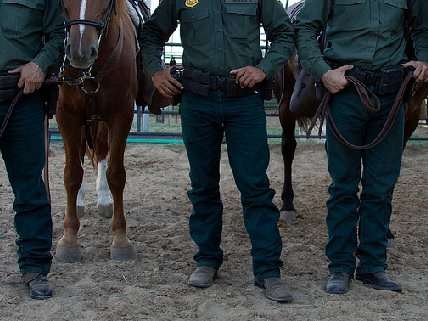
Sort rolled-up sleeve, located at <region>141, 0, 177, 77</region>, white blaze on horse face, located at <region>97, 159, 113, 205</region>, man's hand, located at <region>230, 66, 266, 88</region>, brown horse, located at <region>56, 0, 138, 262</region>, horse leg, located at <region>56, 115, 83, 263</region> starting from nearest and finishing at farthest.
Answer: man's hand, located at <region>230, 66, 266, 88</region>, rolled-up sleeve, located at <region>141, 0, 177, 77</region>, brown horse, located at <region>56, 0, 138, 262</region>, horse leg, located at <region>56, 115, 83, 263</region>, white blaze on horse face, located at <region>97, 159, 113, 205</region>

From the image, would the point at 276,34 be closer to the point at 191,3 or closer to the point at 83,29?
the point at 191,3

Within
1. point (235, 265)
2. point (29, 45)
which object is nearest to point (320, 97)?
point (235, 265)

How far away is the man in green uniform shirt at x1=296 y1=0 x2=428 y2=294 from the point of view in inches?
146

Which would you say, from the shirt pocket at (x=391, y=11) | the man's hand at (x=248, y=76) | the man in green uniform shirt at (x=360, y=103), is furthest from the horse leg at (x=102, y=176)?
the shirt pocket at (x=391, y=11)

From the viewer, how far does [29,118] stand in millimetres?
3674

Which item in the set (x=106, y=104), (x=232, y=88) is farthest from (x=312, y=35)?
(x=106, y=104)

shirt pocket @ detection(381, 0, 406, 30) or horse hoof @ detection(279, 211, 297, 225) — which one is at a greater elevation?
shirt pocket @ detection(381, 0, 406, 30)

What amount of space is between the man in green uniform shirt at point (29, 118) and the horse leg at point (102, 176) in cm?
183

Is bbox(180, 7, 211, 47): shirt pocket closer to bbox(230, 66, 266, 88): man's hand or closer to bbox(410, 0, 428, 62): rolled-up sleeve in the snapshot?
bbox(230, 66, 266, 88): man's hand

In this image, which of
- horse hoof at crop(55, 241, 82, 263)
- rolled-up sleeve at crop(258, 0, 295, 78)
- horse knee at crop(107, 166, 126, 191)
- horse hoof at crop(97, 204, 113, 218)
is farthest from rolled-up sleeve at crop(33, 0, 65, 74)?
horse hoof at crop(97, 204, 113, 218)

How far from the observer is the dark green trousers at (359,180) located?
379 cm

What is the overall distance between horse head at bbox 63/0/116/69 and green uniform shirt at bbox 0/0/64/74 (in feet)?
0.21

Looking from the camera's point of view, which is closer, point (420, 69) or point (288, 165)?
point (420, 69)

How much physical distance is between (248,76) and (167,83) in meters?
0.48
